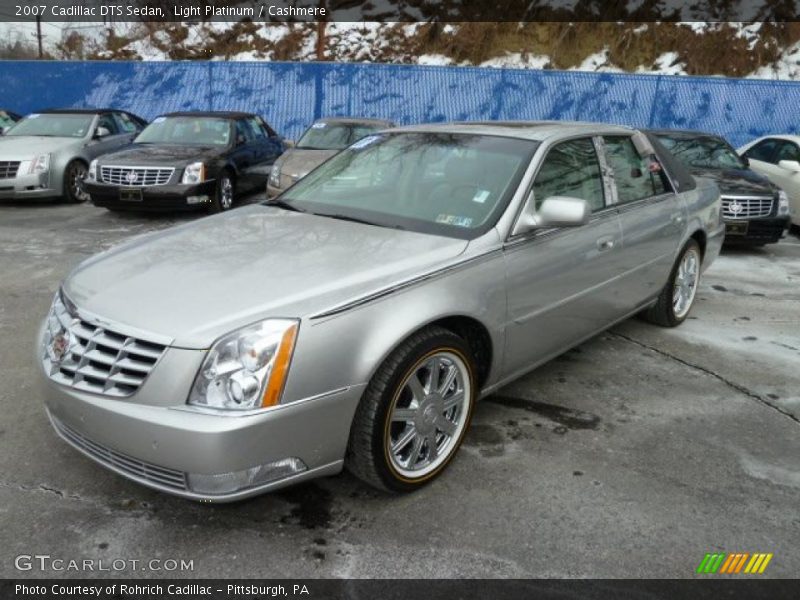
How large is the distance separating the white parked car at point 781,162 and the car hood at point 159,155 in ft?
26.1

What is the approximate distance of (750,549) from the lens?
8.56 ft

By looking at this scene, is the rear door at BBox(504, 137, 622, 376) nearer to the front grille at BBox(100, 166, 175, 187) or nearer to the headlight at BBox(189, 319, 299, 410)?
the headlight at BBox(189, 319, 299, 410)

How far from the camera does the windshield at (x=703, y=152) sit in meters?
8.74

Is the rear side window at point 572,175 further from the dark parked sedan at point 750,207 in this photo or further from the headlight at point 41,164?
the headlight at point 41,164

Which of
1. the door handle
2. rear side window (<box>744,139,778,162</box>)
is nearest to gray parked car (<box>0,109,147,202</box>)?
the door handle

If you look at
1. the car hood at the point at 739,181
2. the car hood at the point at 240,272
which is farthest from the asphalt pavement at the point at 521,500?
the car hood at the point at 739,181

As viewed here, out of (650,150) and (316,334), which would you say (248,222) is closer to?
(316,334)

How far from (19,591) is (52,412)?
2.34 feet

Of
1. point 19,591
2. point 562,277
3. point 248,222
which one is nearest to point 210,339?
point 19,591

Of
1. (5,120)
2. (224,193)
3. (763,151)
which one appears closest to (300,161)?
(224,193)

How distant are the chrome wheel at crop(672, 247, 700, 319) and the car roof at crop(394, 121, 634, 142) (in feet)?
4.26

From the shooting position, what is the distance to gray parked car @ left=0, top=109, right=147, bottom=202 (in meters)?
9.68

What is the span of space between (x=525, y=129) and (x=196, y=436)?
2638 mm

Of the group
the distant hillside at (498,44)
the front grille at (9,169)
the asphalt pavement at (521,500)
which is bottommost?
the asphalt pavement at (521,500)
